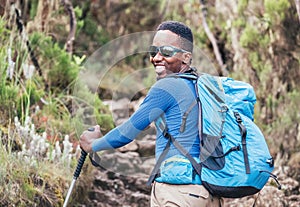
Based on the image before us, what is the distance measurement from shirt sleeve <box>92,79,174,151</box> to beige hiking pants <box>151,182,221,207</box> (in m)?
0.31

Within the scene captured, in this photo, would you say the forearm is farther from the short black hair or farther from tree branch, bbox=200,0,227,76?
tree branch, bbox=200,0,227,76

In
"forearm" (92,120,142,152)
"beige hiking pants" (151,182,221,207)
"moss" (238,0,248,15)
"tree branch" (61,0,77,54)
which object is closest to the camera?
"beige hiking pants" (151,182,221,207)

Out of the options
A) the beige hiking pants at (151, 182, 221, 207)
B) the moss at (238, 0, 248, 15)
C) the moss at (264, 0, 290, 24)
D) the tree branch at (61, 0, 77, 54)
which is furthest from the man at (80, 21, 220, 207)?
the tree branch at (61, 0, 77, 54)

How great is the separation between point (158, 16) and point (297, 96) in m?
3.95

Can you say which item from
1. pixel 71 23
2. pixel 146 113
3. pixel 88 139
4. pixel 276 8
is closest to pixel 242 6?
pixel 276 8

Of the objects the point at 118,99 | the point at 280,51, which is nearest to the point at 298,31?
the point at 280,51

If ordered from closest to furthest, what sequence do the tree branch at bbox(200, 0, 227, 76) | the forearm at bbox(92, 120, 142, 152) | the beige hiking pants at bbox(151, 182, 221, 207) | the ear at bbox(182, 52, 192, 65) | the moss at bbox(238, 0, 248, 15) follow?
the beige hiking pants at bbox(151, 182, 221, 207) < the forearm at bbox(92, 120, 142, 152) < the ear at bbox(182, 52, 192, 65) < the moss at bbox(238, 0, 248, 15) < the tree branch at bbox(200, 0, 227, 76)

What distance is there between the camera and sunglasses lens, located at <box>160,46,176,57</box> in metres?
3.33

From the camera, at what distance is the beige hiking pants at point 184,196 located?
10.2 ft

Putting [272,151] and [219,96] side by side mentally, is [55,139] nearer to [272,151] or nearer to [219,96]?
[272,151]

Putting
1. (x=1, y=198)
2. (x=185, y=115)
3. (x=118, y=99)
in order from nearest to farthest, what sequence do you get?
1. (x=185, y=115)
2. (x=1, y=198)
3. (x=118, y=99)

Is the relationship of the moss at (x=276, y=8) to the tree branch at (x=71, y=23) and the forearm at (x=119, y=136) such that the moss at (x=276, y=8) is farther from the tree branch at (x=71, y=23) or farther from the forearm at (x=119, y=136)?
the forearm at (x=119, y=136)

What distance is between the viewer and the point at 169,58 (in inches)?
131

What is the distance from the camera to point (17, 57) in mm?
6621
